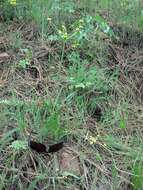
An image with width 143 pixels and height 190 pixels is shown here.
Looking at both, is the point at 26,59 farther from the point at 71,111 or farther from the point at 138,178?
the point at 138,178

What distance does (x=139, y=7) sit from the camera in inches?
159

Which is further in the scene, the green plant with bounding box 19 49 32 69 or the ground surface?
the green plant with bounding box 19 49 32 69

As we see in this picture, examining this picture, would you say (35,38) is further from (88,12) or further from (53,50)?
(88,12)

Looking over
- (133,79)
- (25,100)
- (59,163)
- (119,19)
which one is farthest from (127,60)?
(59,163)

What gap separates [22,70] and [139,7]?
1.62 meters

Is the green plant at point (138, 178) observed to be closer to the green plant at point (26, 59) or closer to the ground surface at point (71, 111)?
the ground surface at point (71, 111)

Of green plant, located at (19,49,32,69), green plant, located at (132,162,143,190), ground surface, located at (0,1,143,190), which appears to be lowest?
green plant, located at (132,162,143,190)

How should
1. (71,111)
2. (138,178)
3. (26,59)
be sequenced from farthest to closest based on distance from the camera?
(26,59) < (71,111) < (138,178)

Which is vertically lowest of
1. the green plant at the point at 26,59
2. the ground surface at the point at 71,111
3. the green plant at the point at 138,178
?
the green plant at the point at 138,178

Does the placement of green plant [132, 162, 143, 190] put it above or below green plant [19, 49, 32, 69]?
below

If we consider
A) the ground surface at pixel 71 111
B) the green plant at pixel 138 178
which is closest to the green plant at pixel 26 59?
the ground surface at pixel 71 111

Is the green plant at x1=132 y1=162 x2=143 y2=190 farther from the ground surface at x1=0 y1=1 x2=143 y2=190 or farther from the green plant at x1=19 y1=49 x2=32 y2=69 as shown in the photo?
the green plant at x1=19 y1=49 x2=32 y2=69

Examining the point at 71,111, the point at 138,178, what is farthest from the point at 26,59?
the point at 138,178

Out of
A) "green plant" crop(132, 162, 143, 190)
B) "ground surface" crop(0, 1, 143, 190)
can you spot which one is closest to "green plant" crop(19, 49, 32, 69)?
"ground surface" crop(0, 1, 143, 190)
